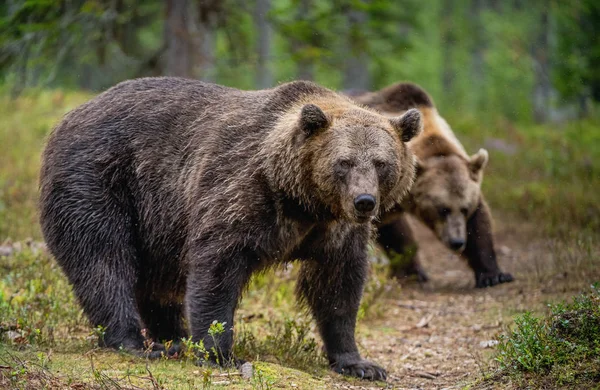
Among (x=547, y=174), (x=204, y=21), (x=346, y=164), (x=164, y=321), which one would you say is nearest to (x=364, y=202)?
(x=346, y=164)

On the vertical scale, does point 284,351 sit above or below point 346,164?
below

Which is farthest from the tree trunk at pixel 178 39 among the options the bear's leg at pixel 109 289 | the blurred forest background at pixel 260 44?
the bear's leg at pixel 109 289

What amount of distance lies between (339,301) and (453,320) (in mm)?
2804

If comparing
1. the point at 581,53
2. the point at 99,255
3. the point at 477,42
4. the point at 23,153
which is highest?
the point at 99,255

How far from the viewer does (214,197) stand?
6.14 meters

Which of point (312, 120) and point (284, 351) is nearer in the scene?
point (312, 120)

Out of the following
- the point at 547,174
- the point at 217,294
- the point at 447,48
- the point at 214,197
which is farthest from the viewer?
the point at 447,48

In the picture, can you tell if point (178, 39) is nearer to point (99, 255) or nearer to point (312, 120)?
point (99, 255)

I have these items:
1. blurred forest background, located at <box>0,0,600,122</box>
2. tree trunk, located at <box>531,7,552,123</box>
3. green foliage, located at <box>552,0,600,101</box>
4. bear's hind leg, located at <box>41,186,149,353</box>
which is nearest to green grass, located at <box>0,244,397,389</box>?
bear's hind leg, located at <box>41,186,149,353</box>

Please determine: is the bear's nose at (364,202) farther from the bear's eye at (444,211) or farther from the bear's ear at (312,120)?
the bear's eye at (444,211)

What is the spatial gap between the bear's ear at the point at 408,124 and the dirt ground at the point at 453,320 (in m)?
1.90

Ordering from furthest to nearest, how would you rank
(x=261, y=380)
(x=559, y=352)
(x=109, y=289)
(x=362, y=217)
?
(x=109, y=289) → (x=362, y=217) → (x=261, y=380) → (x=559, y=352)

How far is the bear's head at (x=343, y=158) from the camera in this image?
5.71 m

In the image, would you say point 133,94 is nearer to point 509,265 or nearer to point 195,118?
point 195,118
